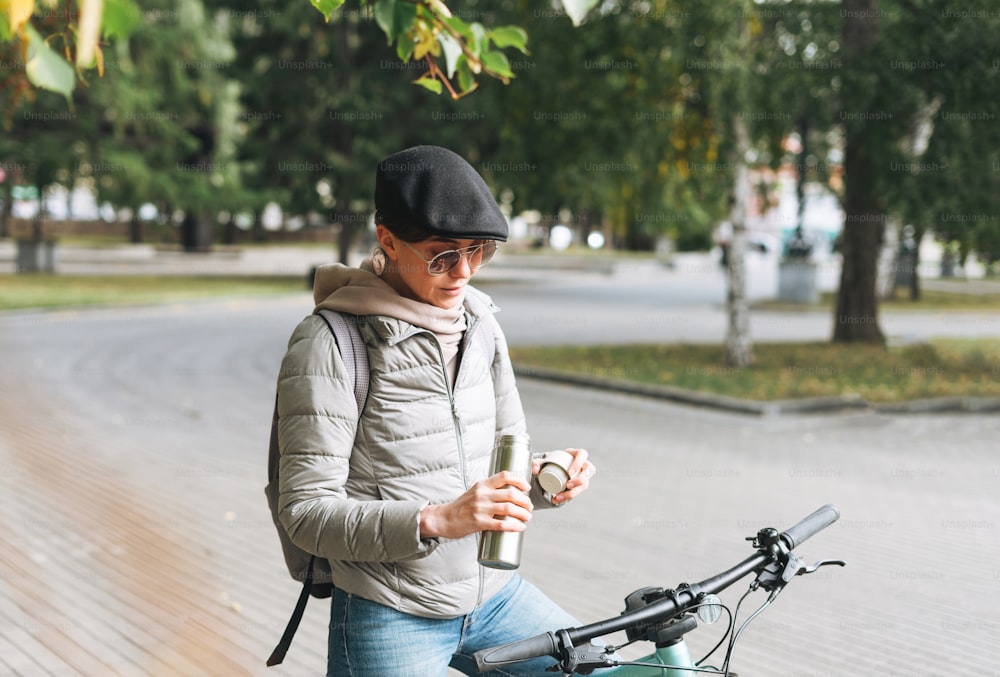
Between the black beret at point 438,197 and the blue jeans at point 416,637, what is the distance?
761 mm

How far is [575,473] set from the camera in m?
2.20

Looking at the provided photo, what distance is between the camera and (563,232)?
68.8 m

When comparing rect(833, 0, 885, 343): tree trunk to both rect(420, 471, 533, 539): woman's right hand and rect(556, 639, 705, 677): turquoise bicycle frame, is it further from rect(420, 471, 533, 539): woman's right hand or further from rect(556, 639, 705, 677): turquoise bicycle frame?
rect(420, 471, 533, 539): woman's right hand

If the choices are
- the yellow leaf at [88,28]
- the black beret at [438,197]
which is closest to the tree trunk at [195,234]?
the black beret at [438,197]

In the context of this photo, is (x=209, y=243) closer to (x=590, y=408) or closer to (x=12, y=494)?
(x=590, y=408)

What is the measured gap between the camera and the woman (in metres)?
2.14

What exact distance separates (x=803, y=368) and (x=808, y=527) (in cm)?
1256

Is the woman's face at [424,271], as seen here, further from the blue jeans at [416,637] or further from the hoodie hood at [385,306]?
the blue jeans at [416,637]

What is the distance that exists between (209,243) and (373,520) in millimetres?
42707

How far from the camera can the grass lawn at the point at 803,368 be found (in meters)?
12.6

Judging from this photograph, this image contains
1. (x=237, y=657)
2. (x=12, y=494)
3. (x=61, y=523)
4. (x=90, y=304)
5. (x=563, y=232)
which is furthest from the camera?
(x=563, y=232)

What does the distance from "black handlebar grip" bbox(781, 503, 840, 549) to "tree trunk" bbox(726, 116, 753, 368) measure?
1164cm

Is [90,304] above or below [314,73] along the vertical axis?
below

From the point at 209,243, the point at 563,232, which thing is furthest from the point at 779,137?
the point at 563,232
